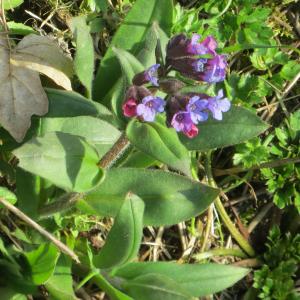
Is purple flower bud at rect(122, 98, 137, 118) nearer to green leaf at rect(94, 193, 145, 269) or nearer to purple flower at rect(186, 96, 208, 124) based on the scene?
→ purple flower at rect(186, 96, 208, 124)

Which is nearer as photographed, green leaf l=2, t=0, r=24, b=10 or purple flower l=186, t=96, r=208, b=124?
purple flower l=186, t=96, r=208, b=124

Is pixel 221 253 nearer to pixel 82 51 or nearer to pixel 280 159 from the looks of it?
pixel 280 159

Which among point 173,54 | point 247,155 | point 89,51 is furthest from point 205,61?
point 247,155

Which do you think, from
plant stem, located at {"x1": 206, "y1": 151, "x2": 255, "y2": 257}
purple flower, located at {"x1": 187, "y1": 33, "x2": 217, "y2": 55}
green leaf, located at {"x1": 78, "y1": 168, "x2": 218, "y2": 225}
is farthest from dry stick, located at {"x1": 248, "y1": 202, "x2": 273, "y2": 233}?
purple flower, located at {"x1": 187, "y1": 33, "x2": 217, "y2": 55}

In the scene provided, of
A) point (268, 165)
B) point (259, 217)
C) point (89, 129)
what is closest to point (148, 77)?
point (89, 129)

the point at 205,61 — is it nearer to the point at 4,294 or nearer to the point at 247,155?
the point at 247,155

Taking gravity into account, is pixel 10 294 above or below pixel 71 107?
below
